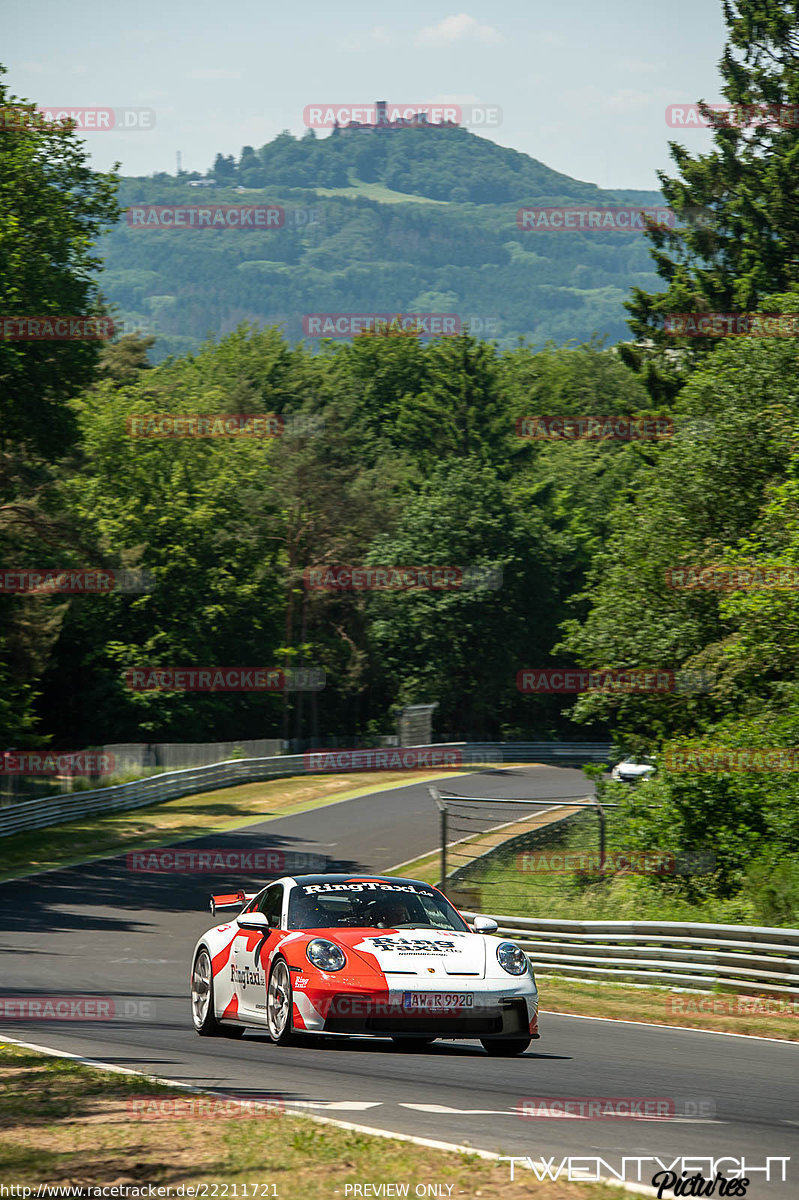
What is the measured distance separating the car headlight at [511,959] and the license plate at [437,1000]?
1.76 feet

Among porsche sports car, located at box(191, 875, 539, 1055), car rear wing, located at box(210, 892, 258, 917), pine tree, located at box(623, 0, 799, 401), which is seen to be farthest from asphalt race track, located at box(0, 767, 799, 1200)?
pine tree, located at box(623, 0, 799, 401)

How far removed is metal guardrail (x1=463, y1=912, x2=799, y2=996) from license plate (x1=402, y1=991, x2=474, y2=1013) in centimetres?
631

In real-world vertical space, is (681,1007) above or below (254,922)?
below

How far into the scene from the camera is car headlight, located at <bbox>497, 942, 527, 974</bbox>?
34.3 ft

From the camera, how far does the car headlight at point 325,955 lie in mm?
10109

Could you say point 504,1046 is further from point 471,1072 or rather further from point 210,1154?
point 210,1154

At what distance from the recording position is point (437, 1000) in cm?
988

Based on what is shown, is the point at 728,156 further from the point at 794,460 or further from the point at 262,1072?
the point at 262,1072

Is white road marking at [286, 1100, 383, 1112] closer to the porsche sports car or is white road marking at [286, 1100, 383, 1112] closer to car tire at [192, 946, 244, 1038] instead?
the porsche sports car

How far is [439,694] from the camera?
68.2 meters

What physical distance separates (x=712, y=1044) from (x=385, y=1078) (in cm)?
421

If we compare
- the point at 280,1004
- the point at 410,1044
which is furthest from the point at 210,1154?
the point at 410,1044

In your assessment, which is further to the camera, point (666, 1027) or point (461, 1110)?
point (666, 1027)

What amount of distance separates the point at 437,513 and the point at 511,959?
58.6 m
